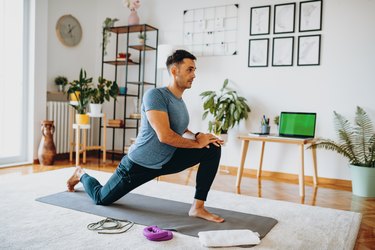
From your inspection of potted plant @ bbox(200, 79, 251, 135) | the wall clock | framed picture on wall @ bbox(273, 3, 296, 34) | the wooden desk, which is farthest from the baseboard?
the wall clock

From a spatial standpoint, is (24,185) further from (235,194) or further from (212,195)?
(235,194)

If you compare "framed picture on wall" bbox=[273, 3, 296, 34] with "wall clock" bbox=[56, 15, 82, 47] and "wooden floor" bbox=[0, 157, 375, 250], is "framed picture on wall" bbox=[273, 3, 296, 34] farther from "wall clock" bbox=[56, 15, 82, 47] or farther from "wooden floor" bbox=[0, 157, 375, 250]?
"wall clock" bbox=[56, 15, 82, 47]

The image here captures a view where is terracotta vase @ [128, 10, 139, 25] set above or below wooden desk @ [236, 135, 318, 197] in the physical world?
above

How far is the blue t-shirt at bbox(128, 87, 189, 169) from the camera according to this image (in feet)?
6.98

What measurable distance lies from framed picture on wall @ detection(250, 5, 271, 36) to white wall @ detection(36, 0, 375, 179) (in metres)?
0.07

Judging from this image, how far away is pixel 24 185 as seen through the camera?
3.00 meters

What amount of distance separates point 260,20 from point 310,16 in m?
0.55

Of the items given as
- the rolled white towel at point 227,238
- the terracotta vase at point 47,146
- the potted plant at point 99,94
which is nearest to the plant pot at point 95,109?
the potted plant at point 99,94

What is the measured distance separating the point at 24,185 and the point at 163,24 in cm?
272

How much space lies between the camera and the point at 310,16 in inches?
150

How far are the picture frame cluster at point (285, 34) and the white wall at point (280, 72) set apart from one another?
67 millimetres

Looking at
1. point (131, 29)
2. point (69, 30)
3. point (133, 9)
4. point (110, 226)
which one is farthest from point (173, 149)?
point (69, 30)

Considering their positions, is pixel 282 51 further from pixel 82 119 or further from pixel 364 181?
pixel 82 119

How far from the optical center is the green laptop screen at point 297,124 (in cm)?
349
